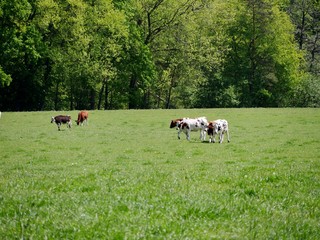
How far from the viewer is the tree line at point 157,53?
193 ft

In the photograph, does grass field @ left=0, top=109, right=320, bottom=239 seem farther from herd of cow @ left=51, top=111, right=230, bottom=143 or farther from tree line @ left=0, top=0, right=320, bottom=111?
tree line @ left=0, top=0, right=320, bottom=111

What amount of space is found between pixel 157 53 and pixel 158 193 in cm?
6113

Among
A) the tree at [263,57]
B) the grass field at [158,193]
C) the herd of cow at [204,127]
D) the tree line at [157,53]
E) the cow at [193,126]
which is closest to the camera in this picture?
the grass field at [158,193]

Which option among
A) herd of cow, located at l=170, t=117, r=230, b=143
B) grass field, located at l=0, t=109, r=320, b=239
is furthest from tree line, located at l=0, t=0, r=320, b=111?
grass field, located at l=0, t=109, r=320, b=239

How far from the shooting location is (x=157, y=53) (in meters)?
70.8

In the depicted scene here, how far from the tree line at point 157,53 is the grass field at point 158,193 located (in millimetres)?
35317

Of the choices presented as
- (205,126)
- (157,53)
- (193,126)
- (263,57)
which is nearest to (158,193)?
(205,126)

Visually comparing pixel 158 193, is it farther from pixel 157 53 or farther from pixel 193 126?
pixel 157 53

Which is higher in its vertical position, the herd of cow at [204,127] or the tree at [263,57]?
the tree at [263,57]

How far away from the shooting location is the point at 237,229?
8258mm

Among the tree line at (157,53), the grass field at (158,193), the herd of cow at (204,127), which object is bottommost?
the grass field at (158,193)

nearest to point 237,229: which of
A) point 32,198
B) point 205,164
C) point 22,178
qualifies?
point 32,198

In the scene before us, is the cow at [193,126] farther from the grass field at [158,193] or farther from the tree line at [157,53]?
the tree line at [157,53]

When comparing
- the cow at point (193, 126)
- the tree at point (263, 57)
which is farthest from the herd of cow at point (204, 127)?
the tree at point (263, 57)
